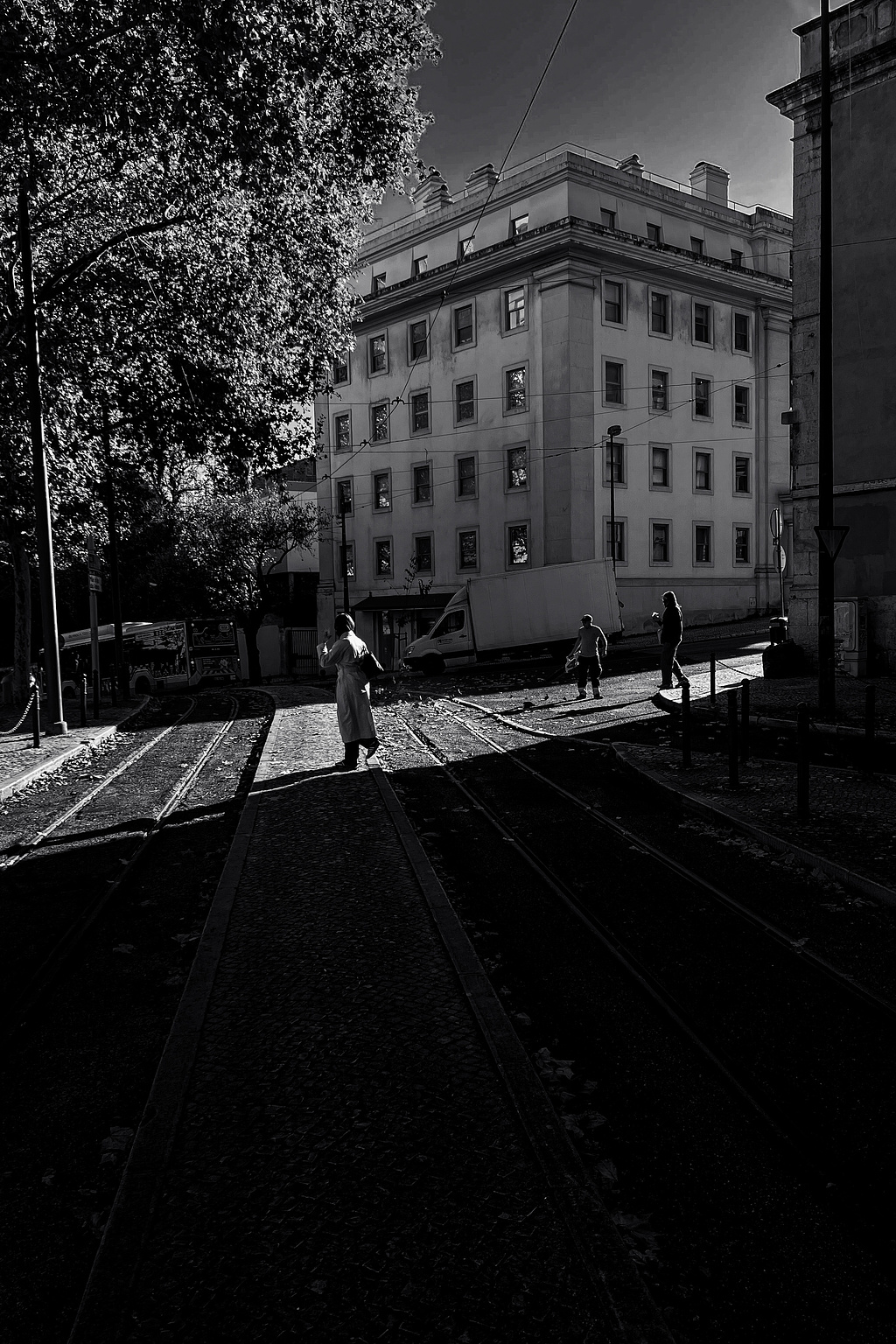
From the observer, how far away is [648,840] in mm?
8281

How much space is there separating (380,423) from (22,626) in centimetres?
2786

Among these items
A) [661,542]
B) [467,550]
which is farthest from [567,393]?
[467,550]

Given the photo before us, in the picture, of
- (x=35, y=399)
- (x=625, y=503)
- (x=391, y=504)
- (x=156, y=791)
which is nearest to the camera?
(x=156, y=791)

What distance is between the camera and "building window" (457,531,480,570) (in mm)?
45678

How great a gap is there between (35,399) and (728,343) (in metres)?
37.8

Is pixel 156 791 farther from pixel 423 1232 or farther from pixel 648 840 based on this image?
pixel 423 1232

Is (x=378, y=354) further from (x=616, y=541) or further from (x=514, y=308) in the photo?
(x=616, y=541)

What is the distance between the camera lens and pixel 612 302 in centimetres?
4197

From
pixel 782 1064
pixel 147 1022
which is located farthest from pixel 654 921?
pixel 147 1022

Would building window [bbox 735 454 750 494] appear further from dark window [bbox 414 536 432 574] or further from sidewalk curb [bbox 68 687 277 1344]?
sidewalk curb [bbox 68 687 277 1344]

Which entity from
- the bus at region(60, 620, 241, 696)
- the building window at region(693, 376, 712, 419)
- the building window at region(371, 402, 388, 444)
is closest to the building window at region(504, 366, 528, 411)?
the building window at region(371, 402, 388, 444)

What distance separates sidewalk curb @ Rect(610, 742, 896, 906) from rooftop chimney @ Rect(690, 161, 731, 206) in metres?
44.0

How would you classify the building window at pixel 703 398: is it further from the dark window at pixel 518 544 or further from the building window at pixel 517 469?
the dark window at pixel 518 544

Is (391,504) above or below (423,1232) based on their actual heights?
above
